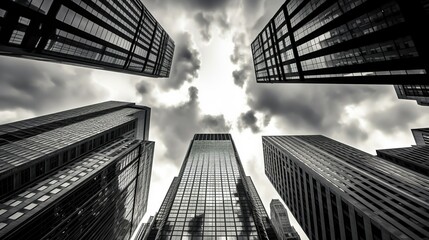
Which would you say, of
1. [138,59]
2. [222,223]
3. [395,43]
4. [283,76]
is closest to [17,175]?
[138,59]

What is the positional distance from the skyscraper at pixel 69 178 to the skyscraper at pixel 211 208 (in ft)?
69.8

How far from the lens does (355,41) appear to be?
3100 centimetres

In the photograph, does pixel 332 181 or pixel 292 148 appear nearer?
pixel 332 181

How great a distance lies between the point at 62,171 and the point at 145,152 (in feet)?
182

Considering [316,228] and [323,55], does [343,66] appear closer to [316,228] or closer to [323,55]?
[323,55]

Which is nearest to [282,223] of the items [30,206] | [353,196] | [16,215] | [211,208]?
[211,208]

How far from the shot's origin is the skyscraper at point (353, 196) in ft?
111

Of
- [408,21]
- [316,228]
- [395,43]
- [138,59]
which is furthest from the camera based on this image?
[138,59]

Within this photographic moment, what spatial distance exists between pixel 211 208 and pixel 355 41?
65.1 meters

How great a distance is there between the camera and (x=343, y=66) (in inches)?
1361

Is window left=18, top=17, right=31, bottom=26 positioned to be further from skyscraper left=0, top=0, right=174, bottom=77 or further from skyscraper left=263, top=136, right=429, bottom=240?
skyscraper left=263, top=136, right=429, bottom=240

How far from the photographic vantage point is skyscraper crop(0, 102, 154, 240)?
4291 centimetres

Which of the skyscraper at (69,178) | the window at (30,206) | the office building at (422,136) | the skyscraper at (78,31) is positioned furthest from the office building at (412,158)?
the window at (30,206)

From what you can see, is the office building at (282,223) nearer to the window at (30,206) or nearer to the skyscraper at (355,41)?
the skyscraper at (355,41)
